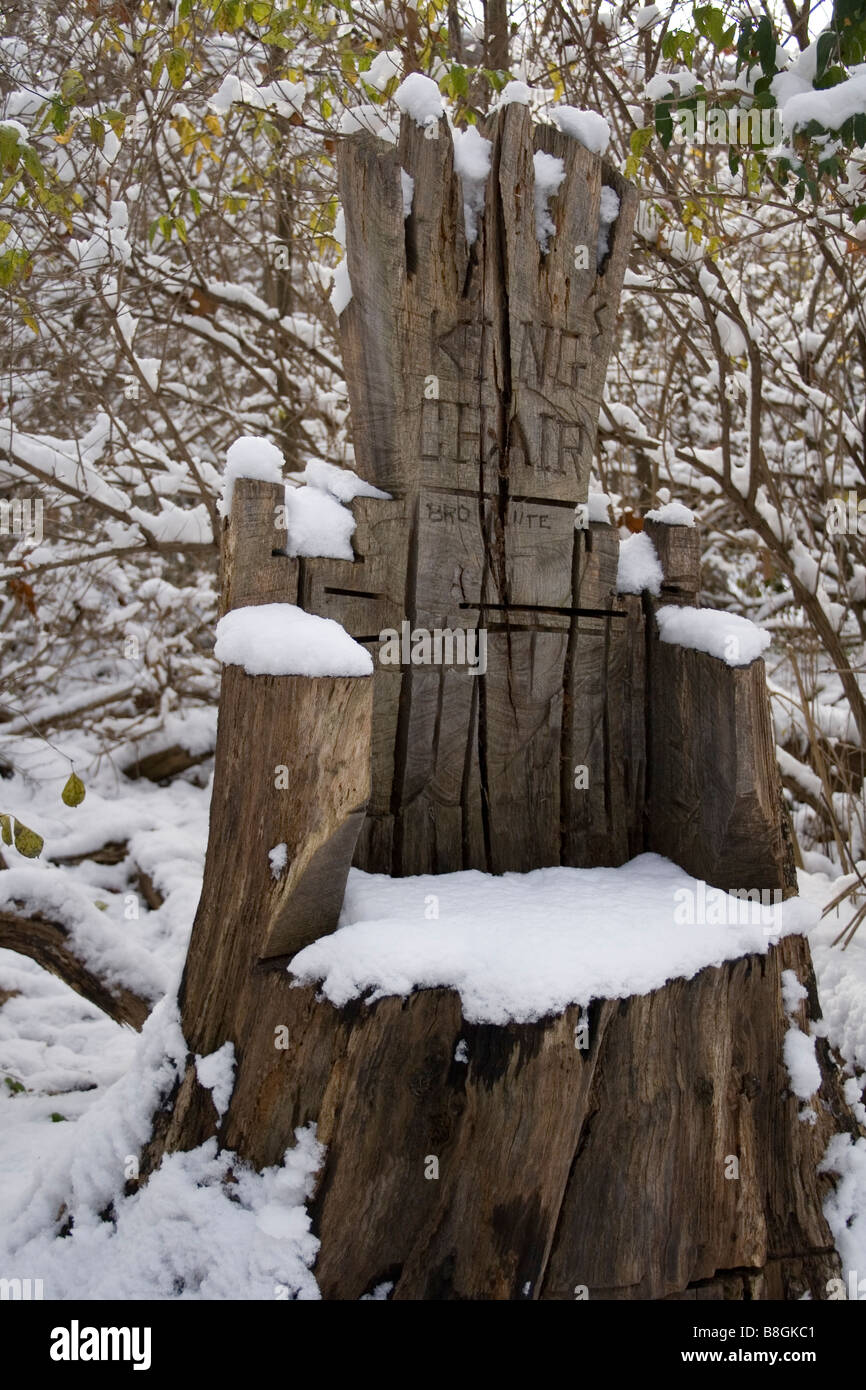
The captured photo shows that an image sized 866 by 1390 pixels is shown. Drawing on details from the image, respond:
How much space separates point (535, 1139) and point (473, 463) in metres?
1.36

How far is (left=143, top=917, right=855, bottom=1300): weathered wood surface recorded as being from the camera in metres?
1.57

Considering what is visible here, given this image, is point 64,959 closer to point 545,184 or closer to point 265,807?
point 265,807

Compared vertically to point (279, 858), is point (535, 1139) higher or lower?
lower

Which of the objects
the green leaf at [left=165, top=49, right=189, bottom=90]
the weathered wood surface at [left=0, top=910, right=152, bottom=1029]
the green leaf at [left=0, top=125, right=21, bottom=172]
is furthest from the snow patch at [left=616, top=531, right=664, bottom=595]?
the green leaf at [left=165, top=49, right=189, bottom=90]

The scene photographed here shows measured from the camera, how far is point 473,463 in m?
2.19

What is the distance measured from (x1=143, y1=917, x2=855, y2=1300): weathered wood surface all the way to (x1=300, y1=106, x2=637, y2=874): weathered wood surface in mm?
563

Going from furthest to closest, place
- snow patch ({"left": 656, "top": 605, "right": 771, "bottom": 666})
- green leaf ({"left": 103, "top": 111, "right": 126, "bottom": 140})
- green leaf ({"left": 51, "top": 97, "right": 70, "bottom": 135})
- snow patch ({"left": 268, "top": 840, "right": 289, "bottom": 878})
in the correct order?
green leaf ({"left": 103, "top": 111, "right": 126, "bottom": 140}) < green leaf ({"left": 51, "top": 97, "right": 70, "bottom": 135}) < snow patch ({"left": 656, "top": 605, "right": 771, "bottom": 666}) < snow patch ({"left": 268, "top": 840, "right": 289, "bottom": 878})

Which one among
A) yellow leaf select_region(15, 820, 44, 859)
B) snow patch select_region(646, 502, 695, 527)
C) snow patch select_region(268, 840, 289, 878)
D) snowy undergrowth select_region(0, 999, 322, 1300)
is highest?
snow patch select_region(646, 502, 695, 527)

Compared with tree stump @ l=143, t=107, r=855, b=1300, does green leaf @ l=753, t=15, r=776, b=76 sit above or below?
above

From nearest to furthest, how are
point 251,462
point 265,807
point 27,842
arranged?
point 265,807 → point 251,462 → point 27,842

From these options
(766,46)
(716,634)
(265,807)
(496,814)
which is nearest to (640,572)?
(716,634)

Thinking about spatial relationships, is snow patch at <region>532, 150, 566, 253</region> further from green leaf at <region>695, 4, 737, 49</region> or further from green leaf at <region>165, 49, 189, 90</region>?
green leaf at <region>165, 49, 189, 90</region>

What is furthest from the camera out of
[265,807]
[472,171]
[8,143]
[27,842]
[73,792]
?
[73,792]
